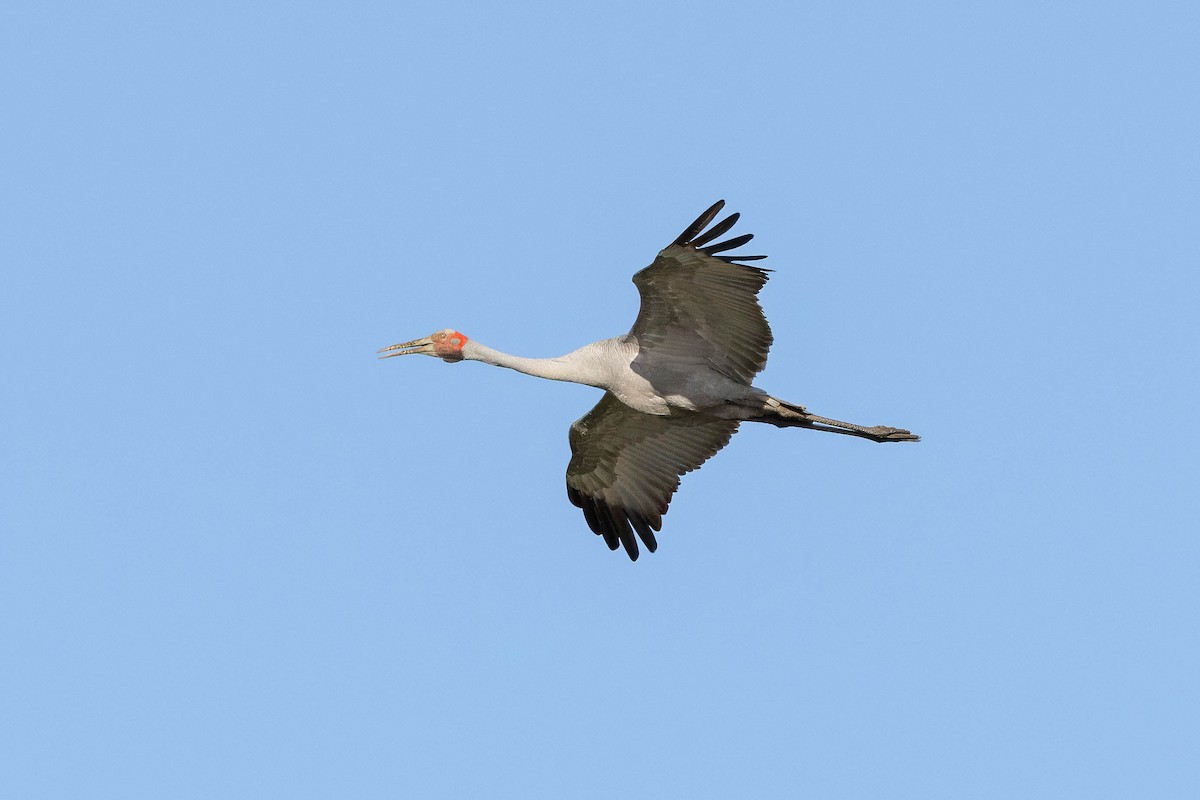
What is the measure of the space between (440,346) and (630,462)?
257 centimetres

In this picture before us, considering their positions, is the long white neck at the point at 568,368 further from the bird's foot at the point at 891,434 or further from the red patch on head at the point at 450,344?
the bird's foot at the point at 891,434

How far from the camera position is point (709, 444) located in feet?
65.5

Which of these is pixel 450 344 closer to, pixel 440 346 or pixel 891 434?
pixel 440 346

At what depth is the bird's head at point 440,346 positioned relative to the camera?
19375 millimetres

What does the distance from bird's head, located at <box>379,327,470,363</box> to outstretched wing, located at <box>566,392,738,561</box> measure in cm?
166

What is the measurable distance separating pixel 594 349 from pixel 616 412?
1.46m

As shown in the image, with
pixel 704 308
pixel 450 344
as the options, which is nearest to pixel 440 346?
pixel 450 344

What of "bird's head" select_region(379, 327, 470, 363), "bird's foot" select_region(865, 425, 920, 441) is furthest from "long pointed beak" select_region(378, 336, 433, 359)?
"bird's foot" select_region(865, 425, 920, 441)

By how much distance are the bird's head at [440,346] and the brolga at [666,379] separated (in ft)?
0.04

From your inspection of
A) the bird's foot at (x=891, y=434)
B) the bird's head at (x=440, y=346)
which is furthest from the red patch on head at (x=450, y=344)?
the bird's foot at (x=891, y=434)

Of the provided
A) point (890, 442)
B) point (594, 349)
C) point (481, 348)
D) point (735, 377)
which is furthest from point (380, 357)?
point (890, 442)

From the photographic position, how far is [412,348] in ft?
64.2

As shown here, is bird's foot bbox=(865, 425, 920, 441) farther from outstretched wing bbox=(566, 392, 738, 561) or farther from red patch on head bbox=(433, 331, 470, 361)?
red patch on head bbox=(433, 331, 470, 361)

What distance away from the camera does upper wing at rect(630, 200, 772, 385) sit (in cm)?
1772
